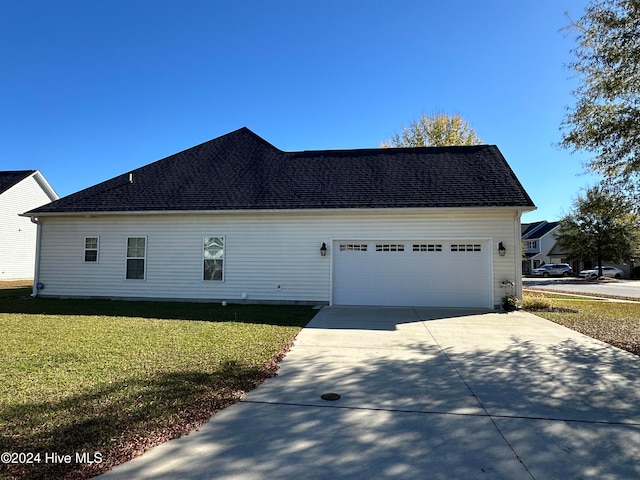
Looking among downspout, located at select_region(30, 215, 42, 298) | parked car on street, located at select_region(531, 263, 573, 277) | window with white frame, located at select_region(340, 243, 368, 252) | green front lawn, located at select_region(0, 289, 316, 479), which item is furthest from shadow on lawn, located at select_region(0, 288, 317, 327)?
parked car on street, located at select_region(531, 263, 573, 277)

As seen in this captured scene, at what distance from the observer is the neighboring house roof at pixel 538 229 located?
52.4 m

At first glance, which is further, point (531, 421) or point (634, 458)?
point (531, 421)

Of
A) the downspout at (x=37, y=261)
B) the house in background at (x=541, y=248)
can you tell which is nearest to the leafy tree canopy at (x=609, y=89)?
the downspout at (x=37, y=261)

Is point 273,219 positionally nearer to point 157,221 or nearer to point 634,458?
point 157,221

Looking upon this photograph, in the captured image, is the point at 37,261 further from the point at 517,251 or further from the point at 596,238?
the point at 596,238

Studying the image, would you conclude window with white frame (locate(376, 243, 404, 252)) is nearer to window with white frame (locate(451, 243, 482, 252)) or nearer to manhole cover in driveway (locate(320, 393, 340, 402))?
window with white frame (locate(451, 243, 482, 252))

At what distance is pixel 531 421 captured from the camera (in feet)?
11.9

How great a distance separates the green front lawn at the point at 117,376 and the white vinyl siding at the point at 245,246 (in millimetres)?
2990

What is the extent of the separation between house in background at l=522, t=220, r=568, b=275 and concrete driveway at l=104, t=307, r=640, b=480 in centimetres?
4835

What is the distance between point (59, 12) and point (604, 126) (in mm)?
14598

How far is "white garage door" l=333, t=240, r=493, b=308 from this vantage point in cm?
1152

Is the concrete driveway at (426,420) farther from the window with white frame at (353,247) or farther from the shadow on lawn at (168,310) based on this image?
the window with white frame at (353,247)

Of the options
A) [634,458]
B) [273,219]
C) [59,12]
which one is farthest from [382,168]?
[634,458]

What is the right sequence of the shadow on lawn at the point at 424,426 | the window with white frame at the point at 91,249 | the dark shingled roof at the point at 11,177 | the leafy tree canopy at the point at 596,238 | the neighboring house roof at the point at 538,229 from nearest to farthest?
the shadow on lawn at the point at 424,426
the window with white frame at the point at 91,249
the dark shingled roof at the point at 11,177
the leafy tree canopy at the point at 596,238
the neighboring house roof at the point at 538,229
